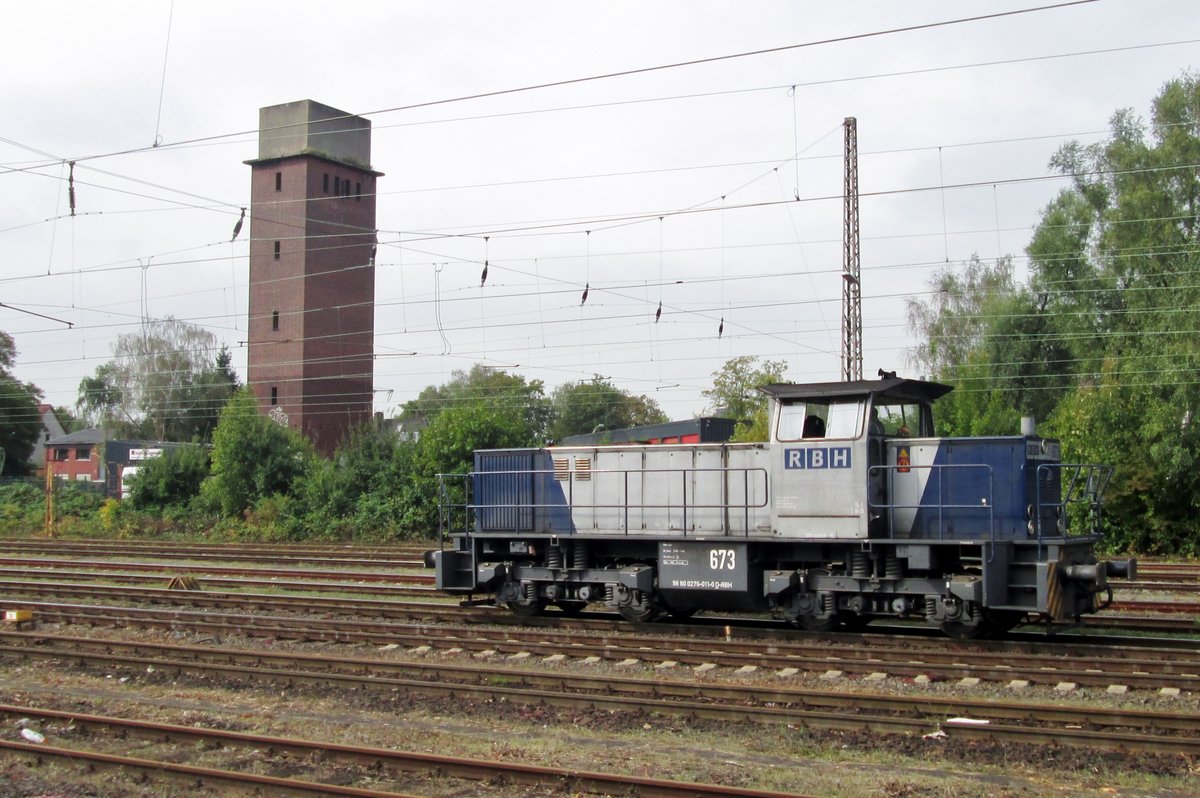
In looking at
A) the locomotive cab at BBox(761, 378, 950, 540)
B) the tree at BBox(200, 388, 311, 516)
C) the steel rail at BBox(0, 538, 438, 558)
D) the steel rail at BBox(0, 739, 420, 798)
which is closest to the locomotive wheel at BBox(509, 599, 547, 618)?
the locomotive cab at BBox(761, 378, 950, 540)

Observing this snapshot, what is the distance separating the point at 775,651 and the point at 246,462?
3006cm

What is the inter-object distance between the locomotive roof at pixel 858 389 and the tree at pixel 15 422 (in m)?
66.3

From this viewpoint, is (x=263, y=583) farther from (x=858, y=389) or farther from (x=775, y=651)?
(x=858, y=389)

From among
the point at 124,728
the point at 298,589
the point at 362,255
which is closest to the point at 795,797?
the point at 124,728

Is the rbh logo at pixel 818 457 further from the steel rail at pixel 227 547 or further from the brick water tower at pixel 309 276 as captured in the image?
the brick water tower at pixel 309 276

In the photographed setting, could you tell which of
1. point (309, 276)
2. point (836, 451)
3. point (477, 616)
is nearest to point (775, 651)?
point (836, 451)

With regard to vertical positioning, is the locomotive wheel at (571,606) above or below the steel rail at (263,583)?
above

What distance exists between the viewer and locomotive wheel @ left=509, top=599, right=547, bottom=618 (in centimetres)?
1529

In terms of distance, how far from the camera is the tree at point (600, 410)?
71.8 m

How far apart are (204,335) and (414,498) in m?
50.2

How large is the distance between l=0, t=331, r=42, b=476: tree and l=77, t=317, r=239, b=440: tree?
16.4ft

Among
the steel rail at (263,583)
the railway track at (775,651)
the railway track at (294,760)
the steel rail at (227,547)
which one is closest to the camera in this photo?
the railway track at (294,760)

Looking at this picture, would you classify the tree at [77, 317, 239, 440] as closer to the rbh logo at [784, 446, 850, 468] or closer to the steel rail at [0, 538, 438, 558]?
the steel rail at [0, 538, 438, 558]

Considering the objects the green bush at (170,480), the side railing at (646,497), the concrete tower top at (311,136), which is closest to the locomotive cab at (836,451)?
the side railing at (646,497)
